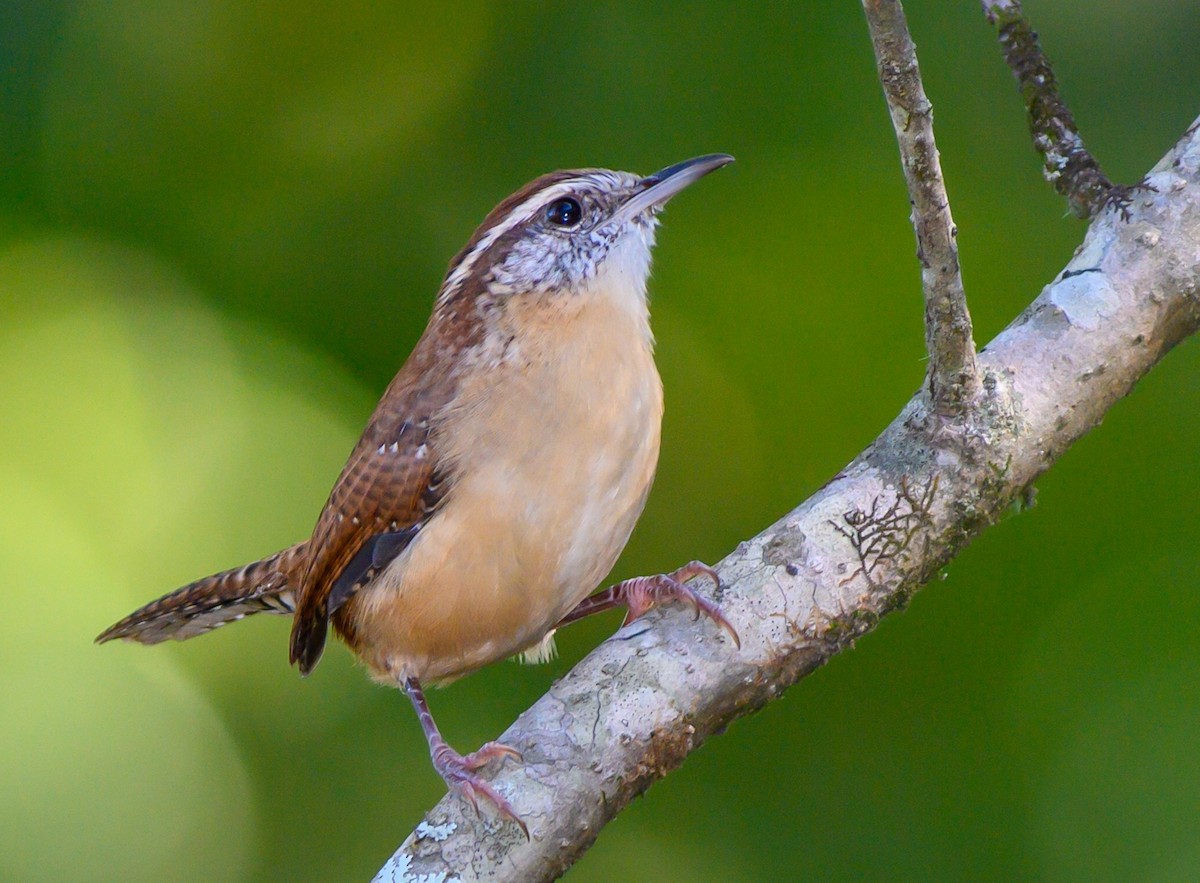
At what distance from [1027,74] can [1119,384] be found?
2.51ft

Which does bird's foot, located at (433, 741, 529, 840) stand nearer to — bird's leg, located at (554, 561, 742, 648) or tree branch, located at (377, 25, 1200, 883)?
tree branch, located at (377, 25, 1200, 883)

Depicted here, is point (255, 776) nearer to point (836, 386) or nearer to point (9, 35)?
point (836, 386)

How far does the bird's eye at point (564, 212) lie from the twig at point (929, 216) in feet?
3.87

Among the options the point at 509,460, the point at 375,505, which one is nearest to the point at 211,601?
the point at 375,505

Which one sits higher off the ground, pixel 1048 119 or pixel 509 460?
pixel 1048 119

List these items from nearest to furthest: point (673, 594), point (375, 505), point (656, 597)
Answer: point (673, 594), point (656, 597), point (375, 505)

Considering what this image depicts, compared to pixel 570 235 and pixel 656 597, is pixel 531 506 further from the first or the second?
pixel 570 235

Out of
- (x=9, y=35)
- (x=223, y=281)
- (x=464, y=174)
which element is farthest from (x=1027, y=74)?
(x=9, y=35)

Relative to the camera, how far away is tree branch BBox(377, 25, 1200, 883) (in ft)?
6.74

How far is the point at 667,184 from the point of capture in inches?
122

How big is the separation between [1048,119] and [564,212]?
117 cm

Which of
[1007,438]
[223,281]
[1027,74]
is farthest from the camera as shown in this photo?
[223,281]

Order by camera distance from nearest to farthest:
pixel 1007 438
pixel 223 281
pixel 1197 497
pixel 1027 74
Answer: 1. pixel 1007 438
2. pixel 1027 74
3. pixel 1197 497
4. pixel 223 281

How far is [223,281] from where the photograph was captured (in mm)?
4277
